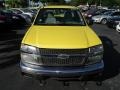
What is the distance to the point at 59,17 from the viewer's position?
8.26 metres

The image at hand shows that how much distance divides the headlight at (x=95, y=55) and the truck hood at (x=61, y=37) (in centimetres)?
12

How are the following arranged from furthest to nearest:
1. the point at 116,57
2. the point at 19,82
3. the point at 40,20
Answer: the point at 116,57 → the point at 40,20 → the point at 19,82

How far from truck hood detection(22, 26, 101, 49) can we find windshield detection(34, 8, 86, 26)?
1.58ft

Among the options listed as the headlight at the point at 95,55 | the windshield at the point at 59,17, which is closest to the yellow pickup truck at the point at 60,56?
the headlight at the point at 95,55

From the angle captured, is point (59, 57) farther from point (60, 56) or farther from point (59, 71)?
point (59, 71)

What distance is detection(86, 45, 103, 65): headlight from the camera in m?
6.19

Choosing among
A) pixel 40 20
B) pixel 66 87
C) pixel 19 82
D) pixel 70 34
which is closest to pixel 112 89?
pixel 66 87

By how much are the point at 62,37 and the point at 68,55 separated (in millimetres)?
640

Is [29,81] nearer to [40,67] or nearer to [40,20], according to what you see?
[40,67]

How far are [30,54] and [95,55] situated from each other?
1382 mm

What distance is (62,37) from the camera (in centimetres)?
660

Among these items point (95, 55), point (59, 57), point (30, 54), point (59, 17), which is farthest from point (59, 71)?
point (59, 17)

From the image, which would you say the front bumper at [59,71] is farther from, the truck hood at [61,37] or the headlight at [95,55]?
the truck hood at [61,37]

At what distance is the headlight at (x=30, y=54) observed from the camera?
20.1ft
